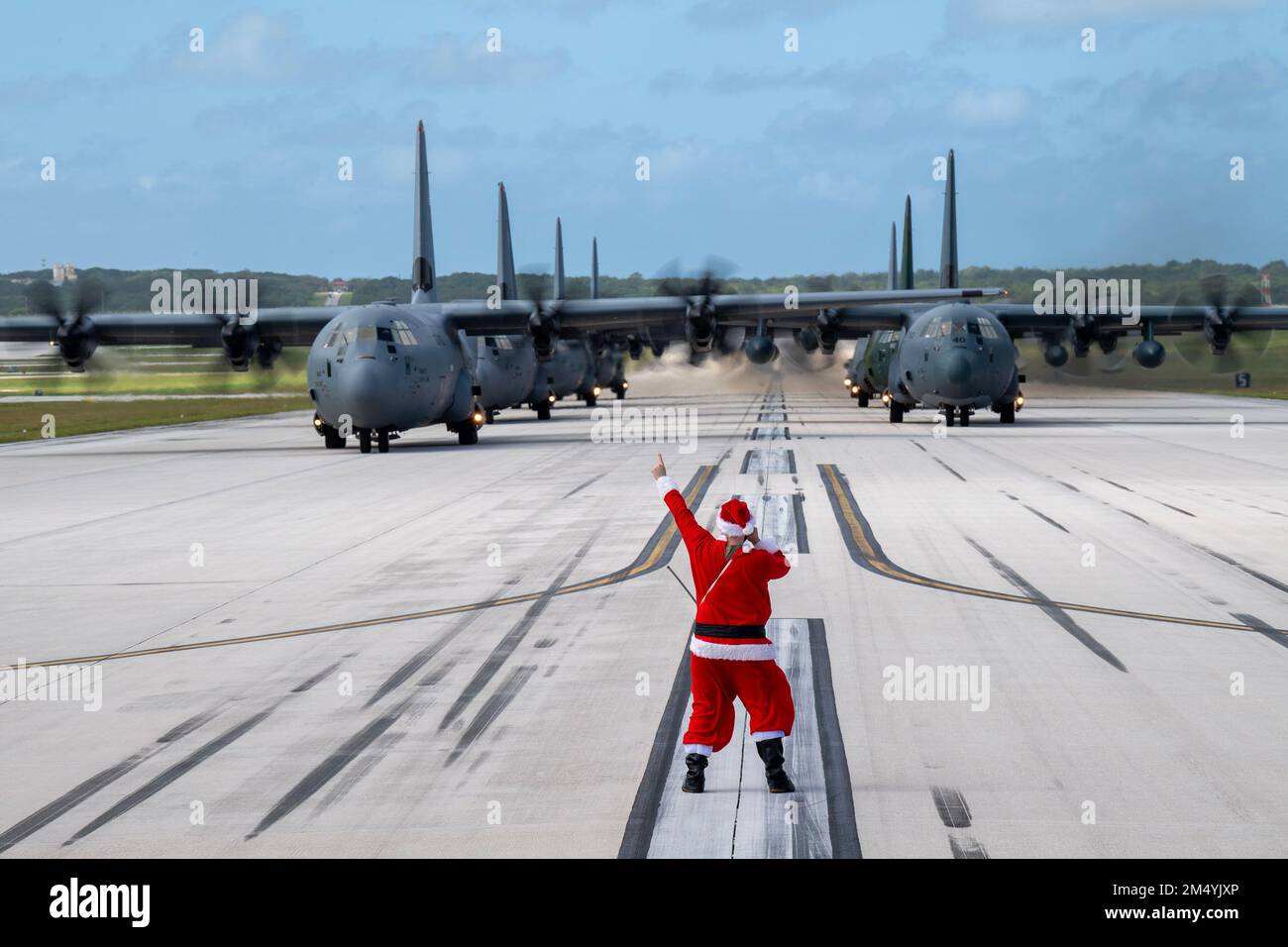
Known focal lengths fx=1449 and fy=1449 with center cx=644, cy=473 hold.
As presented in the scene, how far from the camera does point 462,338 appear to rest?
4156cm

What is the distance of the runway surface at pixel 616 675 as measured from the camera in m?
7.62

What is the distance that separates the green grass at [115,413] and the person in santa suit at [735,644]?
147ft

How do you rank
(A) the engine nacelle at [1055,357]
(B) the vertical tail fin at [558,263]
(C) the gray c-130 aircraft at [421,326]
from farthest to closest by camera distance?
(B) the vertical tail fin at [558,263] < (A) the engine nacelle at [1055,357] < (C) the gray c-130 aircraft at [421,326]

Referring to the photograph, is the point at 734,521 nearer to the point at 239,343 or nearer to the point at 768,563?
the point at 768,563

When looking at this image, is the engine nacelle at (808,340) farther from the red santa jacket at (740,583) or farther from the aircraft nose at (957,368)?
the red santa jacket at (740,583)

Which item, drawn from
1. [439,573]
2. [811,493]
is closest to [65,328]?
[811,493]

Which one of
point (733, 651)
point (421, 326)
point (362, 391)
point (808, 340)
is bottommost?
point (733, 651)

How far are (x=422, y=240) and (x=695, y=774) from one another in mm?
38595

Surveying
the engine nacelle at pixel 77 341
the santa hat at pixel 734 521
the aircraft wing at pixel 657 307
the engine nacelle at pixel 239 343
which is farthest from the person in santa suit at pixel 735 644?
the engine nacelle at pixel 77 341

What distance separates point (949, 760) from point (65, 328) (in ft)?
127

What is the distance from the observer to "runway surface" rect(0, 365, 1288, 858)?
7.62 m

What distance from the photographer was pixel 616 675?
1124 cm

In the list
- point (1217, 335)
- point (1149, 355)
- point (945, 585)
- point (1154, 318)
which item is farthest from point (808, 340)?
point (945, 585)
